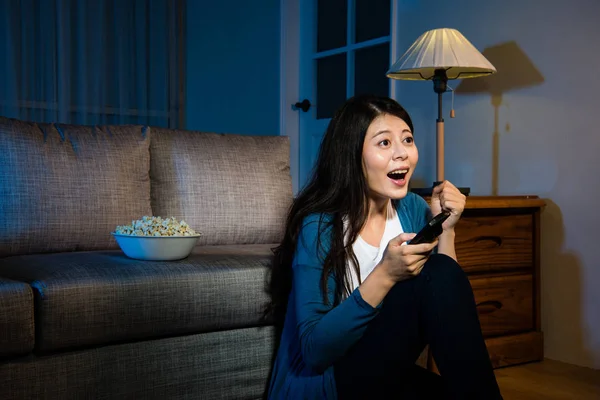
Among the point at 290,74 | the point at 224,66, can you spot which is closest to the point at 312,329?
the point at 290,74

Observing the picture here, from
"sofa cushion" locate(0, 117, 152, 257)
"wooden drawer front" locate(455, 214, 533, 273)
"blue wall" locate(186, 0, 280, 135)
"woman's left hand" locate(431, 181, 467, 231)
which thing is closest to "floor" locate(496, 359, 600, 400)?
"wooden drawer front" locate(455, 214, 533, 273)

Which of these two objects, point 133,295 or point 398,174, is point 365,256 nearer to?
point 398,174

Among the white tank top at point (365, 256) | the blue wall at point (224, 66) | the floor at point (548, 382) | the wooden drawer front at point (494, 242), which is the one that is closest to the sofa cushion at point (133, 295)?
the white tank top at point (365, 256)

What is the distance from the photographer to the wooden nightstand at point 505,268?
2.31 meters

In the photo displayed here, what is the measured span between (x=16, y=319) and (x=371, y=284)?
72cm

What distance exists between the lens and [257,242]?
2.28 meters

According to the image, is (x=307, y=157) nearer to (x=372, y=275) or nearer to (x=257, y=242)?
(x=257, y=242)

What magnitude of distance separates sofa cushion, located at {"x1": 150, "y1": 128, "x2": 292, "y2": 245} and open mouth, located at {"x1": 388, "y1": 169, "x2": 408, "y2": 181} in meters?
0.90

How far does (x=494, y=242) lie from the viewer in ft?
7.79

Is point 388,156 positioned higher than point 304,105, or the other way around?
point 304,105

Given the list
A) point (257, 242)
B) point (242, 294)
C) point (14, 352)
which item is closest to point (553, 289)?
point (257, 242)

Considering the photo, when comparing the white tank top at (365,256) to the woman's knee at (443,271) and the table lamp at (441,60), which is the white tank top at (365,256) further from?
the table lamp at (441,60)

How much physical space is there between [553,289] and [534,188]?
1.22 ft

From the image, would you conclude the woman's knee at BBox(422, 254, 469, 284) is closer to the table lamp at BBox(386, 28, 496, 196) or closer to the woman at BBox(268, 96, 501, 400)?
the woman at BBox(268, 96, 501, 400)
